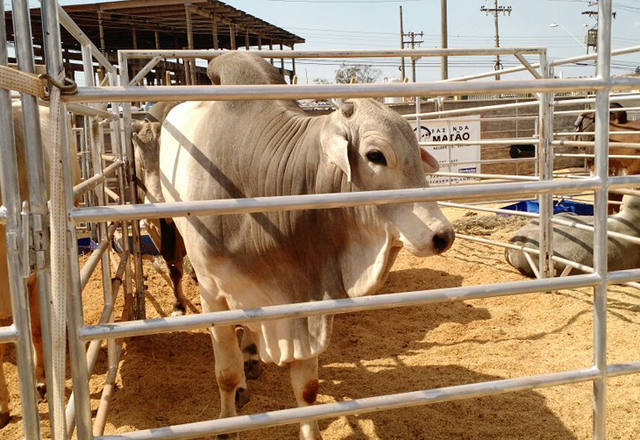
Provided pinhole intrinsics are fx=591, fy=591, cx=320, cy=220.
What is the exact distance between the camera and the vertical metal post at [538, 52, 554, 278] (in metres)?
5.45

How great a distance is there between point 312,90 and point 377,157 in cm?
70

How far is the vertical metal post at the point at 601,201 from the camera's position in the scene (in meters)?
1.95

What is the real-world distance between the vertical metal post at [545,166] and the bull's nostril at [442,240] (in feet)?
11.6

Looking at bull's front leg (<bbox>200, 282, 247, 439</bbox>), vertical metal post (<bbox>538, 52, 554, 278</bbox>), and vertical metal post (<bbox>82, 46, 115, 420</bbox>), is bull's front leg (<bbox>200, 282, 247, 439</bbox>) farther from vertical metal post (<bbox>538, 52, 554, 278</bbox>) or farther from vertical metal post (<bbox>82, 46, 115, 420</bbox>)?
vertical metal post (<bbox>538, 52, 554, 278</bbox>)

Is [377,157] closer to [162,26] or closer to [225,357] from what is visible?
[225,357]

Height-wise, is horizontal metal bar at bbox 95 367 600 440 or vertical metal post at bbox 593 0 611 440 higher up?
vertical metal post at bbox 593 0 611 440

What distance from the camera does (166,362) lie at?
4262 mm

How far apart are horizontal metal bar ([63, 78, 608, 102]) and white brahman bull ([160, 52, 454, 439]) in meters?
0.53

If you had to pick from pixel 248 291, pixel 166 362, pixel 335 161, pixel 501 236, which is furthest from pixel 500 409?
pixel 501 236

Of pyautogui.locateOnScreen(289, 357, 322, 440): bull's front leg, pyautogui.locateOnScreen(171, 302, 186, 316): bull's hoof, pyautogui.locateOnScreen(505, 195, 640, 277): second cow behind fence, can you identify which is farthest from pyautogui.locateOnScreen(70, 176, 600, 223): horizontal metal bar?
pyautogui.locateOnScreen(505, 195, 640, 277): second cow behind fence

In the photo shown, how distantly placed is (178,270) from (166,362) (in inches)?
46.5

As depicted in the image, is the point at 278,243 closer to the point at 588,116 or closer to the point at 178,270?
the point at 178,270

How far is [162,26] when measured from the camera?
17281 millimetres

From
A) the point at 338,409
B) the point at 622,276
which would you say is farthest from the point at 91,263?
the point at 622,276
